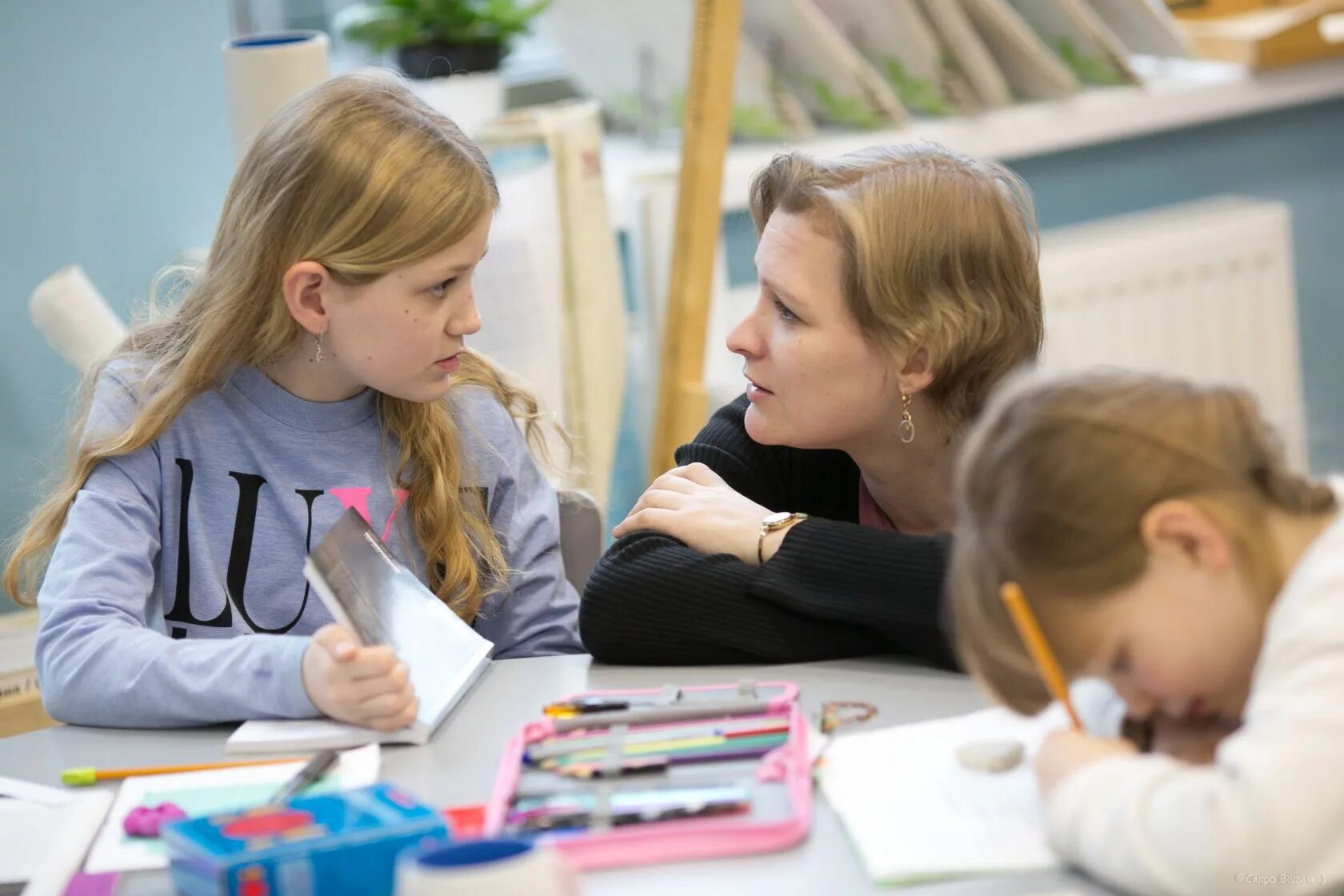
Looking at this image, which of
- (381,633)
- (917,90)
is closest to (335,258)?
(381,633)

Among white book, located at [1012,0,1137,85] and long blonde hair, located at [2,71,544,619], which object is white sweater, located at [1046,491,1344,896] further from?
white book, located at [1012,0,1137,85]

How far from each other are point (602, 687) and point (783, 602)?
0.54 ft

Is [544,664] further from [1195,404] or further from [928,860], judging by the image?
[1195,404]

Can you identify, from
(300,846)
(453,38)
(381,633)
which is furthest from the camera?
(453,38)

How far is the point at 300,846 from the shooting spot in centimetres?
83

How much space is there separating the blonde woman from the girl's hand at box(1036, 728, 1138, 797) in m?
0.26

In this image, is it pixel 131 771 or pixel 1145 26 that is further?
pixel 1145 26

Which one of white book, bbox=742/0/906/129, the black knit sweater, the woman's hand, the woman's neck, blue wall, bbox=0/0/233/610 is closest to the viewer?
the black knit sweater

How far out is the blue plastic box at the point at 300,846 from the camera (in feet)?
2.71

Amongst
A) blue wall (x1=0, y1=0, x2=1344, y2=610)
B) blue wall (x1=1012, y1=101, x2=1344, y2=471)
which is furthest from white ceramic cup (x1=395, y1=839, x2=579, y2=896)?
blue wall (x1=1012, y1=101, x2=1344, y2=471)

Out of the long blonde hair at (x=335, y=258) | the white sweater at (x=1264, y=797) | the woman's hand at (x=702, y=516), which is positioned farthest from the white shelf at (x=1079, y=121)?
the white sweater at (x=1264, y=797)

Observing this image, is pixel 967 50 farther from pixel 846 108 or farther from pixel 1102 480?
pixel 1102 480

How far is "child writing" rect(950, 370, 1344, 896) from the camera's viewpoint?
78cm

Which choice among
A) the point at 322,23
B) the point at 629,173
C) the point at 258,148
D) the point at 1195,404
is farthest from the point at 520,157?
the point at 1195,404
